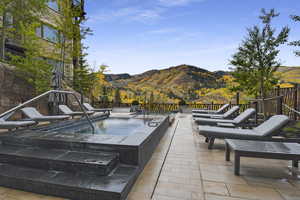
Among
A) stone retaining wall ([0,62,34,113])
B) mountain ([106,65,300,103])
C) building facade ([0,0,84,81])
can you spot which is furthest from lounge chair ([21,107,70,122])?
mountain ([106,65,300,103])

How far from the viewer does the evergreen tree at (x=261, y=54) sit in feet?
25.9

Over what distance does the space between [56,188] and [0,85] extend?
851 centimetres

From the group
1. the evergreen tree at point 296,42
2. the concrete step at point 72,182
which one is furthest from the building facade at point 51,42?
the evergreen tree at point 296,42

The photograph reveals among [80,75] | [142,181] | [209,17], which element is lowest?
[142,181]

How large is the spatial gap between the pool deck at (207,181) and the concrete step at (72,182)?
9 cm

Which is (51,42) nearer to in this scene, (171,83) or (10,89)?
(10,89)

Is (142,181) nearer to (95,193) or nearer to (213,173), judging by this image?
(95,193)

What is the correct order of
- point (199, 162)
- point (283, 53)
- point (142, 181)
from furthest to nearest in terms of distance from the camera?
point (283, 53)
point (199, 162)
point (142, 181)

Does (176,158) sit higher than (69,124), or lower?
lower

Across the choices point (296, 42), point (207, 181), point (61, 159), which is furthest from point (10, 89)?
point (296, 42)

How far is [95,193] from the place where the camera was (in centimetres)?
169

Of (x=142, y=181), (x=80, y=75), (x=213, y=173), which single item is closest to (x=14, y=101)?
(x=80, y=75)

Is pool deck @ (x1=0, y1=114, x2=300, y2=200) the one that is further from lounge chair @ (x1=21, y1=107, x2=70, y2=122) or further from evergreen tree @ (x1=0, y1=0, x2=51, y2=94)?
evergreen tree @ (x1=0, y1=0, x2=51, y2=94)

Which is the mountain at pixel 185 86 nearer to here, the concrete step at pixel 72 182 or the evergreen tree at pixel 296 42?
the evergreen tree at pixel 296 42
